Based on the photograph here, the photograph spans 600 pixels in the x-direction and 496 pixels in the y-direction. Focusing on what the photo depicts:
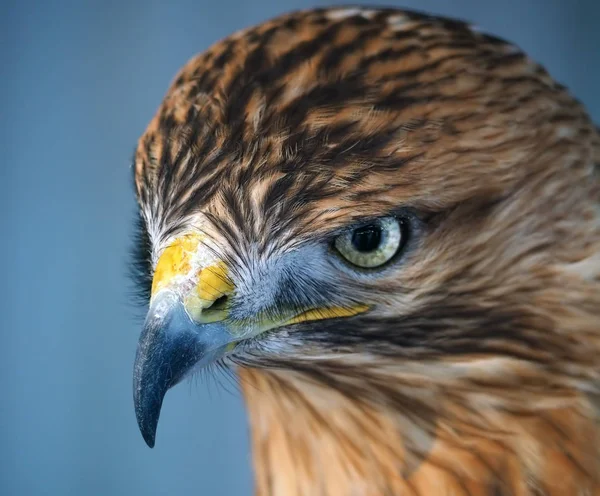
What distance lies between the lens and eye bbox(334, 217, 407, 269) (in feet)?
3.26

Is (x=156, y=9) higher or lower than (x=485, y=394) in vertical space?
higher

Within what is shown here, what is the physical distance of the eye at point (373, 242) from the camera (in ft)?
3.26

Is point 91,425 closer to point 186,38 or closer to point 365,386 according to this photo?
point 186,38

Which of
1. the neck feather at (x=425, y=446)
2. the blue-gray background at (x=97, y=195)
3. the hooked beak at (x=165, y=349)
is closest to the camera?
the hooked beak at (x=165, y=349)

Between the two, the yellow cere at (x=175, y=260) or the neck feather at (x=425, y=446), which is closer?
the yellow cere at (x=175, y=260)

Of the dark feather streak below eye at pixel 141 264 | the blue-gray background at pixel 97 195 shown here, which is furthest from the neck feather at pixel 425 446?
the blue-gray background at pixel 97 195

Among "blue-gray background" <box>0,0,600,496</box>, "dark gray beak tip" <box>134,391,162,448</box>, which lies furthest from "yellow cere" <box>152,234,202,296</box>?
"blue-gray background" <box>0,0,600,496</box>

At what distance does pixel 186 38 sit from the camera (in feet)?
7.75

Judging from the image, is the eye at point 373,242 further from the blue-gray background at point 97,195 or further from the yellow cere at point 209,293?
the blue-gray background at point 97,195

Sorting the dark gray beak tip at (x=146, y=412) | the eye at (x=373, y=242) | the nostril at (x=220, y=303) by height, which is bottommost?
the dark gray beak tip at (x=146, y=412)

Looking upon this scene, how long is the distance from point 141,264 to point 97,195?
1.30 meters

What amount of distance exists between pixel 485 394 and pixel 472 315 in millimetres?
132

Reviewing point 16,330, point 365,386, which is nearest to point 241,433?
point 16,330

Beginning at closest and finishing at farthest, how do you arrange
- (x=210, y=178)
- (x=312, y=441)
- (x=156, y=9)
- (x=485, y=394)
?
1. (x=210, y=178)
2. (x=485, y=394)
3. (x=312, y=441)
4. (x=156, y=9)
